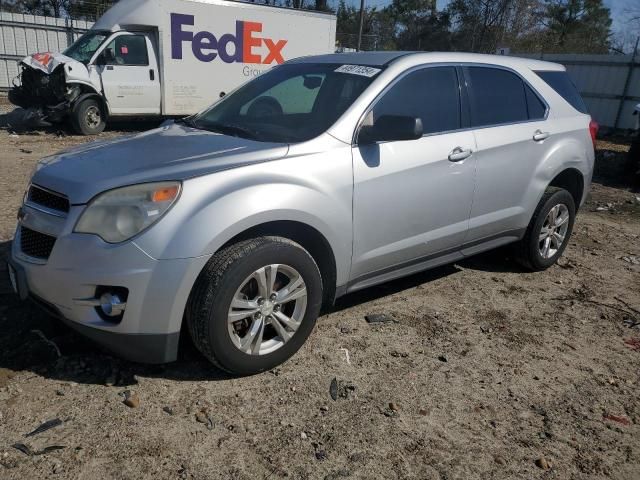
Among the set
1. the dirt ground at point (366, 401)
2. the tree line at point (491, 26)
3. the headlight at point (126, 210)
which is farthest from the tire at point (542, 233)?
the tree line at point (491, 26)

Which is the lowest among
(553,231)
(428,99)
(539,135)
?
(553,231)

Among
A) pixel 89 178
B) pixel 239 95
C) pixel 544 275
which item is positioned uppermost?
pixel 239 95

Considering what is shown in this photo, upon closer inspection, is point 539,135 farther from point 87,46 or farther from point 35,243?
point 87,46

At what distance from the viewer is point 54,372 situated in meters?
3.06

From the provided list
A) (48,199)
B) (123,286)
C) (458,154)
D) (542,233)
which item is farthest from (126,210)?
(542,233)

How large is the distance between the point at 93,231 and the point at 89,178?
0.31 metres

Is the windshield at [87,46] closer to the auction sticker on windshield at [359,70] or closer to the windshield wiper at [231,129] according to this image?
the windshield wiper at [231,129]

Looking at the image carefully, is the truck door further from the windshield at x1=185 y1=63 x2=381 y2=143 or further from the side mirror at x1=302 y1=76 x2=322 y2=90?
the side mirror at x1=302 y1=76 x2=322 y2=90

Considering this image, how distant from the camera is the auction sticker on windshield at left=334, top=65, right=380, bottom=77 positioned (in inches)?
143

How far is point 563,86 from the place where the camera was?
5004 millimetres

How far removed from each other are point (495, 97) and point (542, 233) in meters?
1.31

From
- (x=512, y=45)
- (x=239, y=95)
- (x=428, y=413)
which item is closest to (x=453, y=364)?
(x=428, y=413)

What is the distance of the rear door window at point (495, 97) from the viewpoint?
4.15m

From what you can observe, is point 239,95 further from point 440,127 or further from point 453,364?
point 453,364
